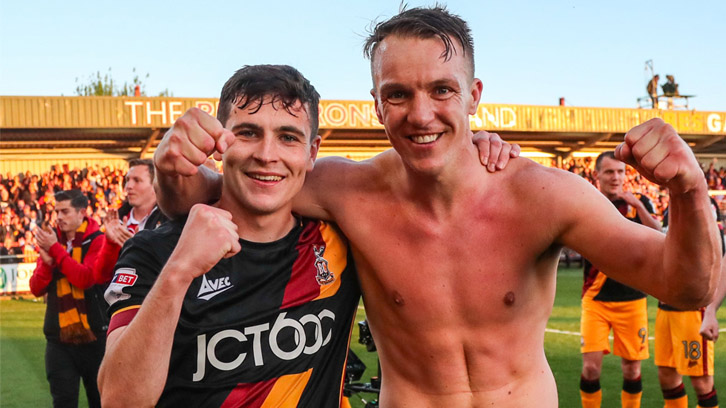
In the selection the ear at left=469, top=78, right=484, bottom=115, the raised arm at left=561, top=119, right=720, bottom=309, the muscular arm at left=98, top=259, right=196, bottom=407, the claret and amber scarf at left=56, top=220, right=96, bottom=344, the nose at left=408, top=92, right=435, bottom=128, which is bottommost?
the claret and amber scarf at left=56, top=220, right=96, bottom=344

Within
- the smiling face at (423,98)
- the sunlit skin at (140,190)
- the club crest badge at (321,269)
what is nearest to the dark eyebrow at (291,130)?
the smiling face at (423,98)

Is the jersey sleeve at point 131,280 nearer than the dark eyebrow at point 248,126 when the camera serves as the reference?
Yes

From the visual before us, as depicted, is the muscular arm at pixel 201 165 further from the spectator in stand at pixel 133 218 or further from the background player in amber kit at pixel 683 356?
the background player in amber kit at pixel 683 356

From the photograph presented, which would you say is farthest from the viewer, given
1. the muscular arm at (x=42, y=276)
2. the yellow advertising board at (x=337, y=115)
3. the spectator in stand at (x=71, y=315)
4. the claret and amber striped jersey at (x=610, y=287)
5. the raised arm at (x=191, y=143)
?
the yellow advertising board at (x=337, y=115)

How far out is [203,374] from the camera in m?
2.50

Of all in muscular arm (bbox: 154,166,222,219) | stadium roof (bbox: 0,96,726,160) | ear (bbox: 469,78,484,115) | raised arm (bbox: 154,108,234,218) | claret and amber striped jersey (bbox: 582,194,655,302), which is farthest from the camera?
stadium roof (bbox: 0,96,726,160)

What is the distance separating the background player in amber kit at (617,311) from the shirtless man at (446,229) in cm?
443

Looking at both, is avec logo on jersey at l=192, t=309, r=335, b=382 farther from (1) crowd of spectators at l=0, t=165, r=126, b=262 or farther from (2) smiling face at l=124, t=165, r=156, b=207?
(1) crowd of spectators at l=0, t=165, r=126, b=262

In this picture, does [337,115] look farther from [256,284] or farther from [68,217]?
[256,284]

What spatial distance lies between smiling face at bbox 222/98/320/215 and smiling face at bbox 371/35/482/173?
14.9 inches

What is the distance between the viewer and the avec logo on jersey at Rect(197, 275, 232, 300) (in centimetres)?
255

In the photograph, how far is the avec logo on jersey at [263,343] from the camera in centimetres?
251

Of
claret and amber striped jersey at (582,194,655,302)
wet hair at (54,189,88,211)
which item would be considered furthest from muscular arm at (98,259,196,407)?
claret and amber striped jersey at (582,194,655,302)

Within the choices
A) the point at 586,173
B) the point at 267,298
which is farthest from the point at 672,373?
the point at 586,173
